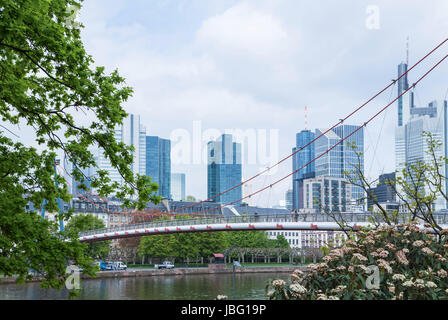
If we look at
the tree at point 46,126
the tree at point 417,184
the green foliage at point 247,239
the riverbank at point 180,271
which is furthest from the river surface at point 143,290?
the green foliage at point 247,239

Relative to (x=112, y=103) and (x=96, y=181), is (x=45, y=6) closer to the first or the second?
(x=112, y=103)

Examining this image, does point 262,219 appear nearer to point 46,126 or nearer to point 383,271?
point 46,126

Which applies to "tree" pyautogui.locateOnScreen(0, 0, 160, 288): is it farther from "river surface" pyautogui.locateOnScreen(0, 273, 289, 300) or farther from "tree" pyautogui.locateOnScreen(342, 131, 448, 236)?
"river surface" pyautogui.locateOnScreen(0, 273, 289, 300)

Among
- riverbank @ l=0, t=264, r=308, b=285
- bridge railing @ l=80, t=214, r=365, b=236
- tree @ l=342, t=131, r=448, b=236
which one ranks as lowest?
riverbank @ l=0, t=264, r=308, b=285

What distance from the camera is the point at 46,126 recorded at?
6.95 metres

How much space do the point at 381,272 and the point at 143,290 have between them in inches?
1277

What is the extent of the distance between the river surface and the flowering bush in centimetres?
2203

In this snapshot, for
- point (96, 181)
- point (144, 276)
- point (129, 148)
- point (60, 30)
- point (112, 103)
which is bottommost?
point (144, 276)

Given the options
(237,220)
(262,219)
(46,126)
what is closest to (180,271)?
(237,220)

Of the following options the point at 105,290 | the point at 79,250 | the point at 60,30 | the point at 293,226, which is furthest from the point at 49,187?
the point at 105,290

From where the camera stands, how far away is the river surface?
102 feet

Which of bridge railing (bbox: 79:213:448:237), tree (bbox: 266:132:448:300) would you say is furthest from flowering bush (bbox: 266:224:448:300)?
bridge railing (bbox: 79:213:448:237)
